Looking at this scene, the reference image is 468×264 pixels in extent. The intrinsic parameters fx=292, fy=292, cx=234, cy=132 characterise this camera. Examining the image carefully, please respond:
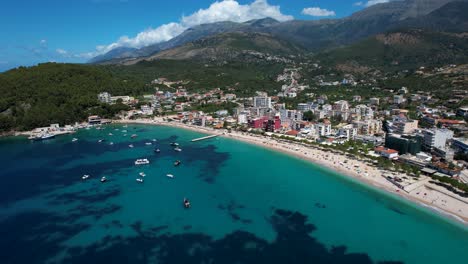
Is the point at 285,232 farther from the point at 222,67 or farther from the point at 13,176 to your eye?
the point at 222,67

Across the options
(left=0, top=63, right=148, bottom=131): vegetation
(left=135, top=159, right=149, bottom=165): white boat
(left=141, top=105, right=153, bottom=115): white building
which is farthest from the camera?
(left=141, top=105, right=153, bottom=115): white building

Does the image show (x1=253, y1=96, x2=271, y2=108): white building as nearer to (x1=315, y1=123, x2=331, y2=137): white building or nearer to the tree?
the tree

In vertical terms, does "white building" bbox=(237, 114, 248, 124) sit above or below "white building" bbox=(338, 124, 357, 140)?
above

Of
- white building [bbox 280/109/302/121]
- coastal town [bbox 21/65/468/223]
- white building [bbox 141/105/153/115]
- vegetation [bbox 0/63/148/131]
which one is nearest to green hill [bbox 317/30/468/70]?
coastal town [bbox 21/65/468/223]

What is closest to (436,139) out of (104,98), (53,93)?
(104,98)

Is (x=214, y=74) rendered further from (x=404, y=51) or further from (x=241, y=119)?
(x=404, y=51)

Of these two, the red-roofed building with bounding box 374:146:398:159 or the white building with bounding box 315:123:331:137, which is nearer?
the red-roofed building with bounding box 374:146:398:159
